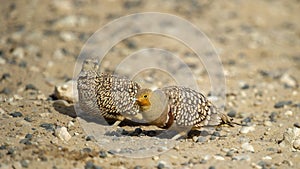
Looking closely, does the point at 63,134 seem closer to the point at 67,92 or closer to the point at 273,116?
the point at 67,92

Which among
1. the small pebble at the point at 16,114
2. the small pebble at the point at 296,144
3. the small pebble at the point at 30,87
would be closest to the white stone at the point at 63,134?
the small pebble at the point at 16,114

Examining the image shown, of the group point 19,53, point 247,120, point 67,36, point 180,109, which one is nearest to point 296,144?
point 247,120

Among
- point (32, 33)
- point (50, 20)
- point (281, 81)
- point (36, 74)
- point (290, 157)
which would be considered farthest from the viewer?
point (50, 20)

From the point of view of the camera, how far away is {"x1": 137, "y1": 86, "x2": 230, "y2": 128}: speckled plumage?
219 inches

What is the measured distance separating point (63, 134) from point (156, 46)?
4.68 meters

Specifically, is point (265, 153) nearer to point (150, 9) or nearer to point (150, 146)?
point (150, 146)

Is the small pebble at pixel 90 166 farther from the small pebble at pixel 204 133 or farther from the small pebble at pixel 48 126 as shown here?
the small pebble at pixel 204 133

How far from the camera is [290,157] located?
5.52 metres

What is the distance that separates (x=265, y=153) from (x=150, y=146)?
1.34 meters

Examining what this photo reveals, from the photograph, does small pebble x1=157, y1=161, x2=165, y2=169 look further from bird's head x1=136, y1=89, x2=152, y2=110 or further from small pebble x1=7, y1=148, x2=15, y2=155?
small pebble x1=7, y1=148, x2=15, y2=155

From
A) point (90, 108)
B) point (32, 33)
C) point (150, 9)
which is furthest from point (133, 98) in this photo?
point (150, 9)

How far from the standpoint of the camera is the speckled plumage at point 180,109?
5.56 m

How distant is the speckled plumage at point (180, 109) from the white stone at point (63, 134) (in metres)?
0.89

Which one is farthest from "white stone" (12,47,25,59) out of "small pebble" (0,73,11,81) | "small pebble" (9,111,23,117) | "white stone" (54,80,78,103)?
"small pebble" (9,111,23,117)
